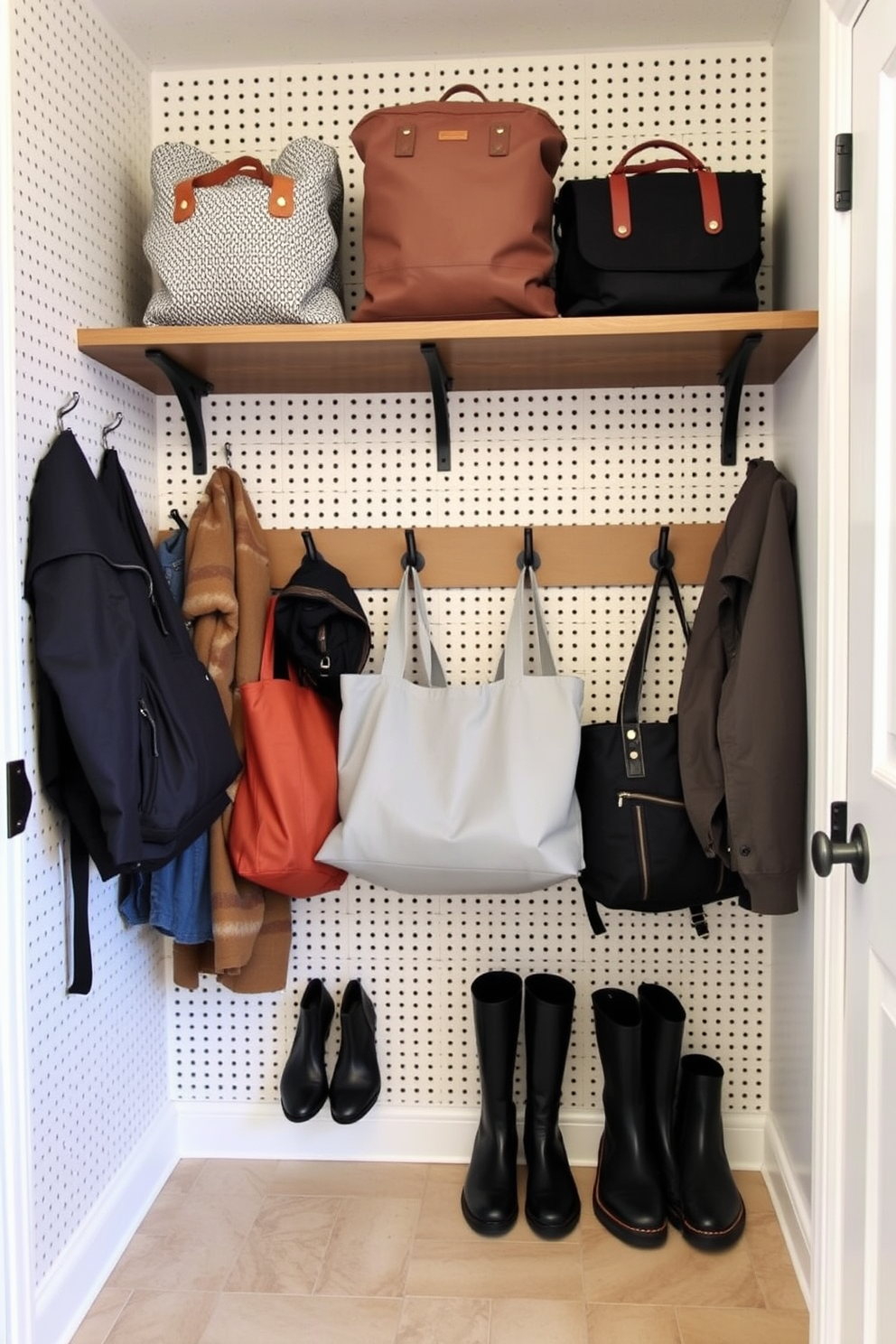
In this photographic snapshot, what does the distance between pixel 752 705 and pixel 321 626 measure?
86 centimetres

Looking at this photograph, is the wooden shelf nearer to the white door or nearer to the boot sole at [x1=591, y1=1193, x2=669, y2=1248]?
the white door

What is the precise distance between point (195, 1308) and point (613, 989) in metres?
1.02

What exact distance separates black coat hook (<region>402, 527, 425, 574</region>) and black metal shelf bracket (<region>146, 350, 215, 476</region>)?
18.9 inches

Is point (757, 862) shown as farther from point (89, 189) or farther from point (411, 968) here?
point (89, 189)

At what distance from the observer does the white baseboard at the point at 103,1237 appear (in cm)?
170

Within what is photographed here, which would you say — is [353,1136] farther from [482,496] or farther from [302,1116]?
[482,496]

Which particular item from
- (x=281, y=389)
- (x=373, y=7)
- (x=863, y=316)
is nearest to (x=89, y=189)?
(x=281, y=389)

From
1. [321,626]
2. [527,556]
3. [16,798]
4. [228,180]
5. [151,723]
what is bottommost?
[16,798]

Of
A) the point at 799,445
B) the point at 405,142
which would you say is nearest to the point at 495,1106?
the point at 799,445

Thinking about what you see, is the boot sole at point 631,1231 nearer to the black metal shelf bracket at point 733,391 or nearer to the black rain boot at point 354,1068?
the black rain boot at point 354,1068

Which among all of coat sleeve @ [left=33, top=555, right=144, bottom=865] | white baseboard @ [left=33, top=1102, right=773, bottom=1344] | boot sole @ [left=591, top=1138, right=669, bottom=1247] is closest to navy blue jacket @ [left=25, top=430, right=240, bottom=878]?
coat sleeve @ [left=33, top=555, right=144, bottom=865]

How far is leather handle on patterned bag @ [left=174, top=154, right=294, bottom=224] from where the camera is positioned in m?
1.83

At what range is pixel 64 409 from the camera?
174cm

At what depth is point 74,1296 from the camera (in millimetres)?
1775
